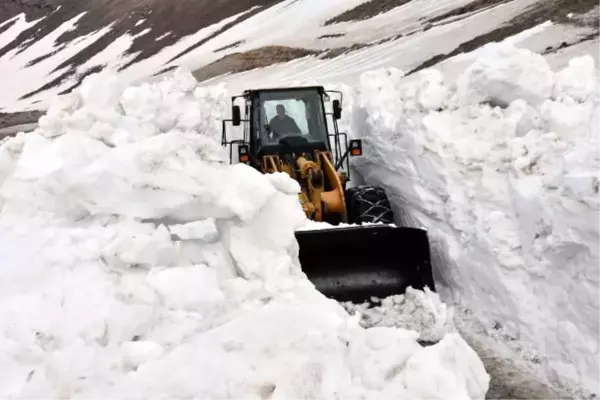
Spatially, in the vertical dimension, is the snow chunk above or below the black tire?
above

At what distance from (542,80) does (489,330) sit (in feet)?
7.44

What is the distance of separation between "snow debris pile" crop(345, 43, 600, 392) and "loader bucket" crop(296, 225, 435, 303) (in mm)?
306

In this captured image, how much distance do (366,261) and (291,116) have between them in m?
1.94

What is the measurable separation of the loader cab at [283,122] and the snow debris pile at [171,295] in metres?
2.19

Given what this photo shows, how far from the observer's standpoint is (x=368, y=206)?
4.75m

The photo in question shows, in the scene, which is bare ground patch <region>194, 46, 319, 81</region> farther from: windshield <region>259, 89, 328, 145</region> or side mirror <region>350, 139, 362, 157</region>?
side mirror <region>350, 139, 362, 157</region>

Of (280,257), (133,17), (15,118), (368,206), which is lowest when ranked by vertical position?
(368,206)

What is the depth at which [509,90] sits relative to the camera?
4891 mm

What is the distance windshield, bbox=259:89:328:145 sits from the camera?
213 inches

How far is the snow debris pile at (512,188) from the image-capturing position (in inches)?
127

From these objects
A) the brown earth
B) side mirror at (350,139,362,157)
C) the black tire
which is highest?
the brown earth

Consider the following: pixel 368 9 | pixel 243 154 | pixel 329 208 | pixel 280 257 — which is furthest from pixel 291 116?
pixel 368 9

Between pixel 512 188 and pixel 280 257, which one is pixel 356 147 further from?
pixel 280 257

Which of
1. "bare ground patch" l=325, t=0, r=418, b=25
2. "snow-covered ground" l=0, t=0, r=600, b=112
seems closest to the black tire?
"snow-covered ground" l=0, t=0, r=600, b=112
